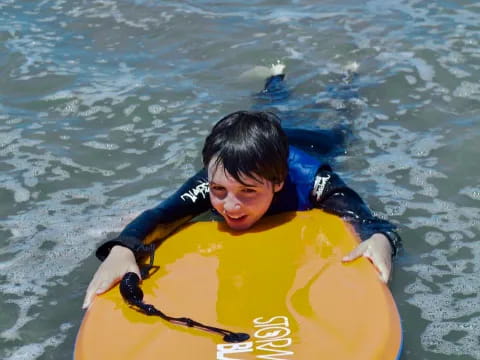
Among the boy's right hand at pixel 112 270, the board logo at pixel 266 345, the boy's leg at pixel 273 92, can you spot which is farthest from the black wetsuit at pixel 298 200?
the boy's leg at pixel 273 92

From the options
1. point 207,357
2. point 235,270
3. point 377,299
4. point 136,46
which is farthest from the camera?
point 136,46

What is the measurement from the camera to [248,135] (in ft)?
10.0

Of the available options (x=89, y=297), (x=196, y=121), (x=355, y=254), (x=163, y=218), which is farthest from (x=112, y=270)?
(x=196, y=121)

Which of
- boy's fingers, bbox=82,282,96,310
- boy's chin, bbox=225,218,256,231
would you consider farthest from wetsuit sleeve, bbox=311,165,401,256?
boy's fingers, bbox=82,282,96,310

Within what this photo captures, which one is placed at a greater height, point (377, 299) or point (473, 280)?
point (377, 299)

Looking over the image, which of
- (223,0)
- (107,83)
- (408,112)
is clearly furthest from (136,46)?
(408,112)

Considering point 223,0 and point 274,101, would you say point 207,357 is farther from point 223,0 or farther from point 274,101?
point 223,0

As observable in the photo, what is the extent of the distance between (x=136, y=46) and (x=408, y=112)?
9.79 ft

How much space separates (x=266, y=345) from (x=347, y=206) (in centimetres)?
114

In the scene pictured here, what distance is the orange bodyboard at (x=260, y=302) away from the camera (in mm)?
2387

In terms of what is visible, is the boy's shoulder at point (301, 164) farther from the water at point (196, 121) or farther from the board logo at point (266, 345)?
the board logo at point (266, 345)

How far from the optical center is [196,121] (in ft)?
16.7

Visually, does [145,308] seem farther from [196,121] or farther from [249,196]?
[196,121]

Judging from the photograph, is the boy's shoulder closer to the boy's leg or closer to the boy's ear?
the boy's ear
